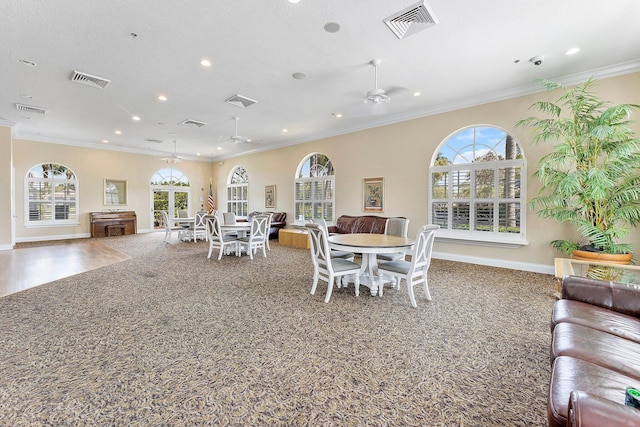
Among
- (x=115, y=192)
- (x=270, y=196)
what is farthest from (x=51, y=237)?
(x=270, y=196)

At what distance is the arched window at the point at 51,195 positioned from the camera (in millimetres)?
8906

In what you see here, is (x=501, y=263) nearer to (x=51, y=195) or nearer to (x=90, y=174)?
(x=90, y=174)

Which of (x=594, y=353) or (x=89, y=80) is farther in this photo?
(x=89, y=80)

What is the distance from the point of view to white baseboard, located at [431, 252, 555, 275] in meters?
4.99

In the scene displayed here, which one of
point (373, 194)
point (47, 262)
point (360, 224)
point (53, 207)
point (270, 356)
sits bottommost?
point (270, 356)

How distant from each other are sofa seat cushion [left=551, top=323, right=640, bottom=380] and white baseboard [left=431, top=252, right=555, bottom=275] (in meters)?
4.00

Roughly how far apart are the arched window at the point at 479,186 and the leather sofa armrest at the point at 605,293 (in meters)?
3.27

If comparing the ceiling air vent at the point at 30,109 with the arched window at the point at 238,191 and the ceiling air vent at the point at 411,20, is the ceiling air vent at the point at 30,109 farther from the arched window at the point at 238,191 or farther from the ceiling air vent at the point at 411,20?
the ceiling air vent at the point at 411,20

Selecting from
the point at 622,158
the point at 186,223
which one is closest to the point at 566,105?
the point at 622,158

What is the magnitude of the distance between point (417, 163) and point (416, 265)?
12.0 ft

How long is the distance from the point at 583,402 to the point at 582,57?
5178mm

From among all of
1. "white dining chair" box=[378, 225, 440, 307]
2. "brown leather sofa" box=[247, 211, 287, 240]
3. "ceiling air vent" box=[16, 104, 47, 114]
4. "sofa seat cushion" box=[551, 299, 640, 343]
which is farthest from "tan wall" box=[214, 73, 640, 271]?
"ceiling air vent" box=[16, 104, 47, 114]

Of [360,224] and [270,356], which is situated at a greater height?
[360,224]

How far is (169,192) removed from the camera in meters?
11.8
